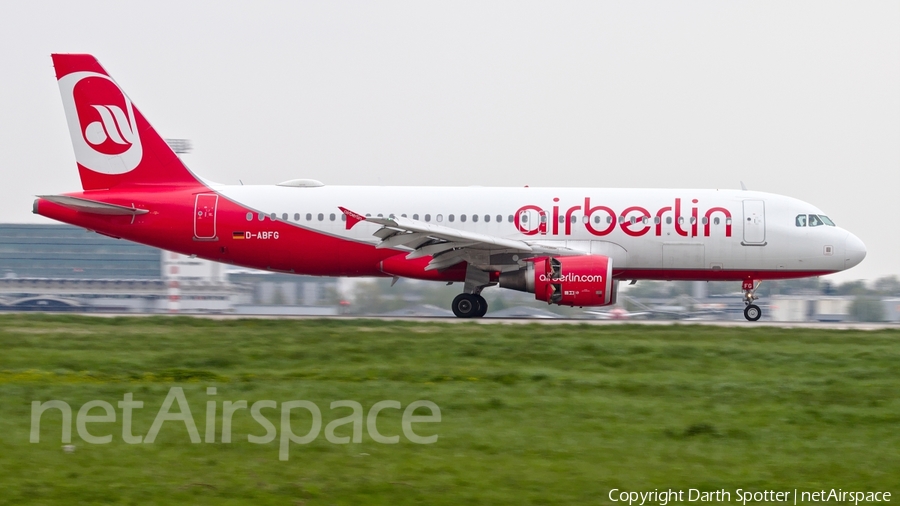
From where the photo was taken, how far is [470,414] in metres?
11.0

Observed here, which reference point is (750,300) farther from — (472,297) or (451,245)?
(451,245)

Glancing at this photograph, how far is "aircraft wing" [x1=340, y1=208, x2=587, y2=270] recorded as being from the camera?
2242cm

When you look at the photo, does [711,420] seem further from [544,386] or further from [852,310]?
[852,310]

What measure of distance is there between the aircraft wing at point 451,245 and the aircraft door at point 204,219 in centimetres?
328

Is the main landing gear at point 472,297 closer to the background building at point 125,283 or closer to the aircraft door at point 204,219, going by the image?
the aircraft door at point 204,219

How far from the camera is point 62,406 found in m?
10.9

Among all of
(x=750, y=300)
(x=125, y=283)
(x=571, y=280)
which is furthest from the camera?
(x=125, y=283)

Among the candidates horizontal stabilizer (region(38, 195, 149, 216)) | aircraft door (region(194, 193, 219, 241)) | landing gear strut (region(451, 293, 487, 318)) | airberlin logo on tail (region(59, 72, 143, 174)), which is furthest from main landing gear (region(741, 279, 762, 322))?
airberlin logo on tail (region(59, 72, 143, 174))

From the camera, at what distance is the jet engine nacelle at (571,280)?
73.2ft

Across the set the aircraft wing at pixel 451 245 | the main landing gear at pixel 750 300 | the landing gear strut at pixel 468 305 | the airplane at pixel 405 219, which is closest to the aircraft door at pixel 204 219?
the airplane at pixel 405 219

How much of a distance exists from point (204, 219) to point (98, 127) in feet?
11.6

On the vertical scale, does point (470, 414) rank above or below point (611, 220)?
below

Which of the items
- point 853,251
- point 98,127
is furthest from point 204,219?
point 853,251

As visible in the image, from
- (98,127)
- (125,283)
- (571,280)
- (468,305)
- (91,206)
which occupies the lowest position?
(125,283)
